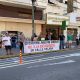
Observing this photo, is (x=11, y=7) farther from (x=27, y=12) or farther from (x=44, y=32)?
(x=44, y=32)

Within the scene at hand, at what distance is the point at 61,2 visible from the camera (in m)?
42.8

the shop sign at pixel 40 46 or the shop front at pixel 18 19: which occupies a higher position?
the shop front at pixel 18 19

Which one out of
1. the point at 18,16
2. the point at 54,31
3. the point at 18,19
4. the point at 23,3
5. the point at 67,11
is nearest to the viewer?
the point at 18,19

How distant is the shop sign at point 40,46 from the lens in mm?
27078

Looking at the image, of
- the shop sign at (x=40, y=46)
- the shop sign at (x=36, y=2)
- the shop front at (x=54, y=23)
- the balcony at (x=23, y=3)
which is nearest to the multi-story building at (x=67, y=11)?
the shop front at (x=54, y=23)

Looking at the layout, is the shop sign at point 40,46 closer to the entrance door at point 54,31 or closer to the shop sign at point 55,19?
the shop sign at point 55,19

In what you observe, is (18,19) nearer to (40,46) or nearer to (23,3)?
(23,3)

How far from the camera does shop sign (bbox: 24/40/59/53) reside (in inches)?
1066

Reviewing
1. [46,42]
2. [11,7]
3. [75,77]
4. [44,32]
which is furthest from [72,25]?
[75,77]

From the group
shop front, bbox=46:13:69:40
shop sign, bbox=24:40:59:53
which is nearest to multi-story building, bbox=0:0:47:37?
shop front, bbox=46:13:69:40

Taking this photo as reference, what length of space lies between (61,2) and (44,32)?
529 cm

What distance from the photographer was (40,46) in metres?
28.5

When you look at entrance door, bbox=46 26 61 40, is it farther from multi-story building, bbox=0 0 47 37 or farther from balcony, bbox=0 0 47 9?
balcony, bbox=0 0 47 9

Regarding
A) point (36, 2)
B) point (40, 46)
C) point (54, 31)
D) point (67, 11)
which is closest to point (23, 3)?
point (36, 2)
